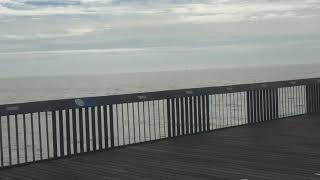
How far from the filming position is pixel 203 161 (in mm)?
8617

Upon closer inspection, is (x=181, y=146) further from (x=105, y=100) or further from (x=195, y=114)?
(x=195, y=114)

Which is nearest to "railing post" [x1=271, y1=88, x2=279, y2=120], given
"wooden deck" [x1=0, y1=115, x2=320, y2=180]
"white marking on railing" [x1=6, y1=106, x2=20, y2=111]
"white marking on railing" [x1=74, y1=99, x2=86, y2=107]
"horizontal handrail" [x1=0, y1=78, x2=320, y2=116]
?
"horizontal handrail" [x1=0, y1=78, x2=320, y2=116]

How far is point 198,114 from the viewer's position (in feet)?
38.8

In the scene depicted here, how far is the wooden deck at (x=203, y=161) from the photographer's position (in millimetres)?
7672

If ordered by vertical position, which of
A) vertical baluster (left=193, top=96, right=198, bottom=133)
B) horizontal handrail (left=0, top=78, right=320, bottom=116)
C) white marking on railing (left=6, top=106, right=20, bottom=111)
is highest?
white marking on railing (left=6, top=106, right=20, bottom=111)

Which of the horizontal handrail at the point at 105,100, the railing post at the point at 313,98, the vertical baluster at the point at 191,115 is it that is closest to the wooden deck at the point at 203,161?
the vertical baluster at the point at 191,115

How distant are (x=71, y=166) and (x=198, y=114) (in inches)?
158

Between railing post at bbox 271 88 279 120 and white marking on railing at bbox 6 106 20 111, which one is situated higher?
white marking on railing at bbox 6 106 20 111

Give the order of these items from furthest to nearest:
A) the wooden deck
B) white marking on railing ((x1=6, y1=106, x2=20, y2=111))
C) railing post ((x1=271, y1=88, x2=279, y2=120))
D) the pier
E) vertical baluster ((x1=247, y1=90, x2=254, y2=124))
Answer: railing post ((x1=271, y1=88, x2=279, y2=120)), vertical baluster ((x1=247, y1=90, x2=254, y2=124)), white marking on railing ((x1=6, y1=106, x2=20, y2=111)), the pier, the wooden deck

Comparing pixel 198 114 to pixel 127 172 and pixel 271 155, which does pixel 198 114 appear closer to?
pixel 271 155

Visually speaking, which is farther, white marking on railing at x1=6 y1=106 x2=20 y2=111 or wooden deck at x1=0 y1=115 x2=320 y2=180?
white marking on railing at x1=6 y1=106 x2=20 y2=111

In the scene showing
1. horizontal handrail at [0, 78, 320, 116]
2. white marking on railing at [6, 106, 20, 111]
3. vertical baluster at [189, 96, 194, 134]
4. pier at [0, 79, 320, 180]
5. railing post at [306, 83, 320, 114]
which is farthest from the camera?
railing post at [306, 83, 320, 114]

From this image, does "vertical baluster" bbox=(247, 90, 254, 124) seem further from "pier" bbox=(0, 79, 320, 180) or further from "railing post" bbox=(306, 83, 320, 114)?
"railing post" bbox=(306, 83, 320, 114)

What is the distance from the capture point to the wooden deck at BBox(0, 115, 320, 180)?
7.67 metres
